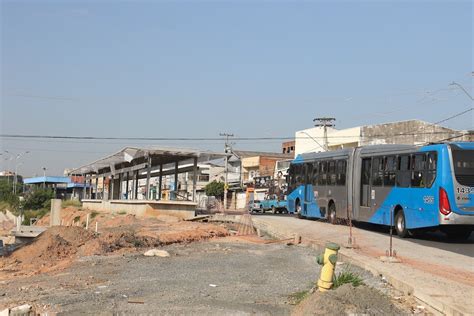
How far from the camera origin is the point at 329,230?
2288 centimetres

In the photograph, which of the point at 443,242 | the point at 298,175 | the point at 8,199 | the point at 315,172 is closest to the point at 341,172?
the point at 315,172

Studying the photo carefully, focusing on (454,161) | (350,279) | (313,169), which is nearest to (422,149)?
(454,161)

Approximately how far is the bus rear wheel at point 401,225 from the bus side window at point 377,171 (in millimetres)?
1866

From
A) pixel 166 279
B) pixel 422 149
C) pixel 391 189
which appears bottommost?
pixel 166 279

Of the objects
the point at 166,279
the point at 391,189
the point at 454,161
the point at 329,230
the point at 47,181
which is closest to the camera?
the point at 166,279

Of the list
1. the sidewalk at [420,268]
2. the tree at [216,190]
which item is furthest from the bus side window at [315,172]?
the tree at [216,190]

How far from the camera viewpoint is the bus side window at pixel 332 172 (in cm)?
2667

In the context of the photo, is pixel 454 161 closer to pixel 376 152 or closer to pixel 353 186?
pixel 376 152

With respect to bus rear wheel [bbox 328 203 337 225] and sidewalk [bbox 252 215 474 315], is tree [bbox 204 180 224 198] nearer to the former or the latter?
bus rear wheel [bbox 328 203 337 225]

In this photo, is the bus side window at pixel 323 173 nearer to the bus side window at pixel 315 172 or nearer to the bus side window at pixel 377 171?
the bus side window at pixel 315 172

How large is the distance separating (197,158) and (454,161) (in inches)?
920

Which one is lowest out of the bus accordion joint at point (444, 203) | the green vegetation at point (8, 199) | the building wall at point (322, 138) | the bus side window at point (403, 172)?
the green vegetation at point (8, 199)

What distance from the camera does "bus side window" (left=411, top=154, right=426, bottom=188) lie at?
63.8 feet

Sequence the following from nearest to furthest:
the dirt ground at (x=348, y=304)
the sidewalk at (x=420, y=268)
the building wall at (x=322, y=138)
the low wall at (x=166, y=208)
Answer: the dirt ground at (x=348, y=304) < the sidewalk at (x=420, y=268) < the low wall at (x=166, y=208) < the building wall at (x=322, y=138)
